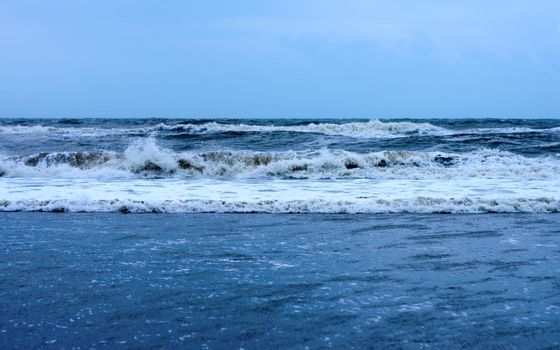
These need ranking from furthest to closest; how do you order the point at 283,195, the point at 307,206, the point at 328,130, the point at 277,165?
the point at 328,130 < the point at 277,165 < the point at 283,195 < the point at 307,206

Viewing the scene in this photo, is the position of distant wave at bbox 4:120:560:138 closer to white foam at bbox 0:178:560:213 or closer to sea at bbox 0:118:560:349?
white foam at bbox 0:178:560:213

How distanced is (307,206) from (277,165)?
592 centimetres

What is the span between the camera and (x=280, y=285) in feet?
13.4

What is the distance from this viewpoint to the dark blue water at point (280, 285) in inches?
123

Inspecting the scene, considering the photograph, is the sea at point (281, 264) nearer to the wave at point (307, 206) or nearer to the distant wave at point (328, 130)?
the wave at point (307, 206)

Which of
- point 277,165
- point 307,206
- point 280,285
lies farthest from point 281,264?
point 277,165

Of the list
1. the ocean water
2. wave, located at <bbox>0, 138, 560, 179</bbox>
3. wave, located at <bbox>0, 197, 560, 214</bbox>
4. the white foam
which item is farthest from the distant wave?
wave, located at <bbox>0, 197, 560, 214</bbox>

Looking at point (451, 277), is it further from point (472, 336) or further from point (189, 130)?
point (189, 130)

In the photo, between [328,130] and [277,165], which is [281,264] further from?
[328,130]

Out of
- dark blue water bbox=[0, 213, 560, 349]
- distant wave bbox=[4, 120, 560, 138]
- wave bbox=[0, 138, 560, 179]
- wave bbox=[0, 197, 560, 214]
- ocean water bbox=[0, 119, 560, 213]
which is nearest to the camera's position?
dark blue water bbox=[0, 213, 560, 349]

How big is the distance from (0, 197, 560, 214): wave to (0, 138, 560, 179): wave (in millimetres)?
4300

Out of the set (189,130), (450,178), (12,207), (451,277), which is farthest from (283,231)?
(189,130)

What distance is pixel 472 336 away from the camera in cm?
310

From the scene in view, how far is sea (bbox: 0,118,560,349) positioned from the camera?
3.18 meters
